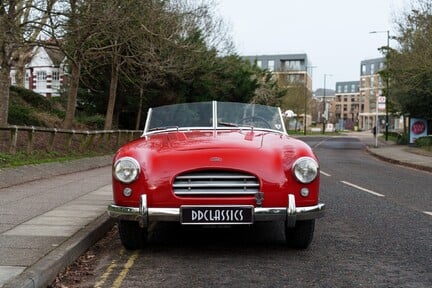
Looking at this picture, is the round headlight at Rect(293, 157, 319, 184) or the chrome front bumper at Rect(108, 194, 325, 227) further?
the round headlight at Rect(293, 157, 319, 184)

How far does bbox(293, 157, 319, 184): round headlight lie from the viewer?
518cm

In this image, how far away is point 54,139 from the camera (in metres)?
→ 17.7

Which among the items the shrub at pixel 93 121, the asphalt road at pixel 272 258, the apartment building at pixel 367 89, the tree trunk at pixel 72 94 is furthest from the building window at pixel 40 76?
the apartment building at pixel 367 89

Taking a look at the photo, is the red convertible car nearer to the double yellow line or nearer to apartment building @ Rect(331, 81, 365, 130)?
the double yellow line

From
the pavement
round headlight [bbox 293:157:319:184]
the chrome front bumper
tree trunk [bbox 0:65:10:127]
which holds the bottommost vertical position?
the pavement

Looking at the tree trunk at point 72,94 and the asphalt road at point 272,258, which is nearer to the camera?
the asphalt road at point 272,258

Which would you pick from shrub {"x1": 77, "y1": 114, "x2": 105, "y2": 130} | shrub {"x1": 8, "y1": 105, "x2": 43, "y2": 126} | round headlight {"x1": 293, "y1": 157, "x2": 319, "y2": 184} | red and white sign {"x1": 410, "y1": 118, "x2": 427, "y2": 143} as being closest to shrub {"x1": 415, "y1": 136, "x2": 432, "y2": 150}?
red and white sign {"x1": 410, "y1": 118, "x2": 427, "y2": 143}

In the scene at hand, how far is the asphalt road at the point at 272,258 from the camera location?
4.55m

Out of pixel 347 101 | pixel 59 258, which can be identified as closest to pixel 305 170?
pixel 59 258

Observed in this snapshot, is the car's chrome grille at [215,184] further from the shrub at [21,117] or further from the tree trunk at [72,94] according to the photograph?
the shrub at [21,117]

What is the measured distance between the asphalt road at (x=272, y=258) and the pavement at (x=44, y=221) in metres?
0.19

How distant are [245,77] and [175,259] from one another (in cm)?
4078

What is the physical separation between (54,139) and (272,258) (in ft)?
45.3

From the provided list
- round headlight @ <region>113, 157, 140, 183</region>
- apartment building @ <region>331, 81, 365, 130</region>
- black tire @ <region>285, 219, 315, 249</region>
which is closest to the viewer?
round headlight @ <region>113, 157, 140, 183</region>
